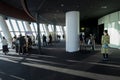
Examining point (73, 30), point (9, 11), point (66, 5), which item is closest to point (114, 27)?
point (73, 30)

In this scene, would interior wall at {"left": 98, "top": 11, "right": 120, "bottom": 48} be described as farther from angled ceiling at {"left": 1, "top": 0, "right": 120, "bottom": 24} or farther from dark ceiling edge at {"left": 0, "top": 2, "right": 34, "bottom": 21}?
dark ceiling edge at {"left": 0, "top": 2, "right": 34, "bottom": 21}

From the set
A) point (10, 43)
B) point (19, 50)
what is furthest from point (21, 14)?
point (19, 50)

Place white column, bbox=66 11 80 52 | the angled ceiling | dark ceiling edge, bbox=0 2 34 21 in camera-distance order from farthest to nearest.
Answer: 1. white column, bbox=66 11 80 52
2. dark ceiling edge, bbox=0 2 34 21
3. the angled ceiling

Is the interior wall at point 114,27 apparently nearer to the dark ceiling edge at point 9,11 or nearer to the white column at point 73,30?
the white column at point 73,30

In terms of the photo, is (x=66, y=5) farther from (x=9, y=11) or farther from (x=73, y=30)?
(x=9, y=11)

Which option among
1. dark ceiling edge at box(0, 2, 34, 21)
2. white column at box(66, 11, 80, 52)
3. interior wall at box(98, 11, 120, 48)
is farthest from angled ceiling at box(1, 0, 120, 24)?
interior wall at box(98, 11, 120, 48)

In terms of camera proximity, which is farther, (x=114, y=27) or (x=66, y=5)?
(x=114, y=27)

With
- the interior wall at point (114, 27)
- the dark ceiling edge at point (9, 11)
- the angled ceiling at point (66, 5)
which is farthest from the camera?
the interior wall at point (114, 27)

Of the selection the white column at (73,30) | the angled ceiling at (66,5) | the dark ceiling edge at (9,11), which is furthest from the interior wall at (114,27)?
the dark ceiling edge at (9,11)

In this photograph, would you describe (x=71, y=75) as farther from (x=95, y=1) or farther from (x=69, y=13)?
(x=69, y=13)

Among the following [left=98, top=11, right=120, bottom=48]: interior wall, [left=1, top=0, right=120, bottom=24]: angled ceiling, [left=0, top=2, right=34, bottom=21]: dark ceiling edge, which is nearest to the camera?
[left=1, top=0, right=120, bottom=24]: angled ceiling

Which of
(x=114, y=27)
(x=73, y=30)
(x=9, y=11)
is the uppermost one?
(x=9, y=11)

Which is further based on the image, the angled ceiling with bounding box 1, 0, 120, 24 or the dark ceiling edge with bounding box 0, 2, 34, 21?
the dark ceiling edge with bounding box 0, 2, 34, 21

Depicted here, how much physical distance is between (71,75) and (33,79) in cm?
161
